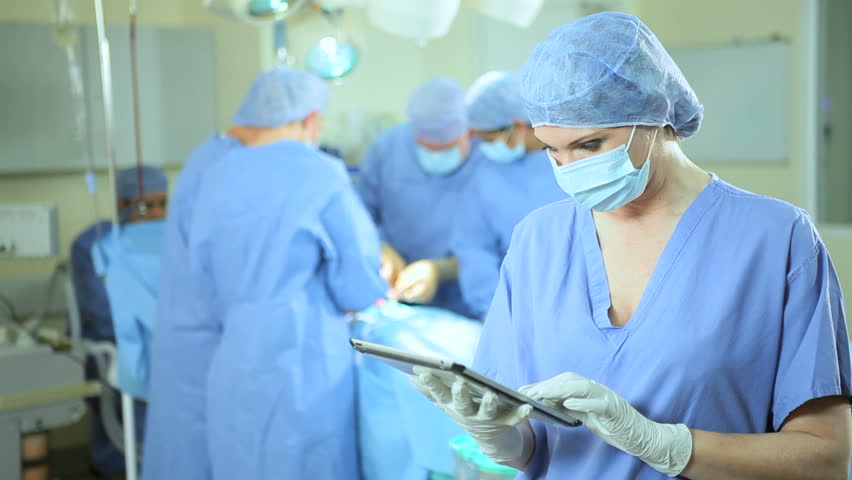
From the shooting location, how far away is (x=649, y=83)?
1.04 meters

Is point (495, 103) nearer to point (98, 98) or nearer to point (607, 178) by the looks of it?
point (607, 178)

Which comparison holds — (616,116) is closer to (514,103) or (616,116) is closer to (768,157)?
(514,103)

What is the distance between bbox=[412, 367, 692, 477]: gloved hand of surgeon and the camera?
3.21 ft

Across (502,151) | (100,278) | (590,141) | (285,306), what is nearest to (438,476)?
(285,306)

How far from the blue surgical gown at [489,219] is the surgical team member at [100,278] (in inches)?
52.8

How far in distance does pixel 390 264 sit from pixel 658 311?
164 cm

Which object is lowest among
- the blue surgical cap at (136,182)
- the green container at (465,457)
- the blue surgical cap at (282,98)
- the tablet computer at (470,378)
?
the green container at (465,457)

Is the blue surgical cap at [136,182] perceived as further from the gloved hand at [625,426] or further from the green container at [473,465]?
the gloved hand at [625,426]

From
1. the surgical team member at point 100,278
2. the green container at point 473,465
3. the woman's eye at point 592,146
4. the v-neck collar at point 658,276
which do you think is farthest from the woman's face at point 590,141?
the surgical team member at point 100,278

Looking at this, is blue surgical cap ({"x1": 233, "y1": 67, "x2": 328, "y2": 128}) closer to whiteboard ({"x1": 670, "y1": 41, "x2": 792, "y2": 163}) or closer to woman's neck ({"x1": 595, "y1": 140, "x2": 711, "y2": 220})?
woman's neck ({"x1": 595, "y1": 140, "x2": 711, "y2": 220})

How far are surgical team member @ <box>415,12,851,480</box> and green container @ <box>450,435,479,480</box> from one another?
1.85 feet

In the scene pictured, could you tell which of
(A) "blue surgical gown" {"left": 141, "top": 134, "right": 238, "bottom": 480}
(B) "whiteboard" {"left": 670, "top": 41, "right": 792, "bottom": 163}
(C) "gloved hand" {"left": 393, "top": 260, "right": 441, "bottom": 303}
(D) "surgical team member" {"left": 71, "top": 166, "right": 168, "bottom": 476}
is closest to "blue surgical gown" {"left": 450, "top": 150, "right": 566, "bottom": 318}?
(C) "gloved hand" {"left": 393, "top": 260, "right": 441, "bottom": 303}

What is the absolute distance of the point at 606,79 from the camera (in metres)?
1.03

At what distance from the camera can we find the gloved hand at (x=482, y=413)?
1.00m
